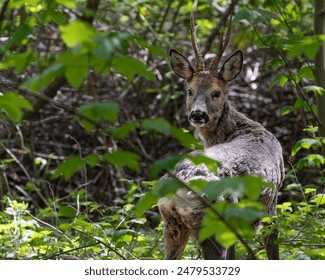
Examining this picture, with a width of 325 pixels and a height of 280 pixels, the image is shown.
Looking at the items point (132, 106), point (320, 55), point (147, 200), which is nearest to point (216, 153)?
point (320, 55)

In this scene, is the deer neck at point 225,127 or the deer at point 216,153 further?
the deer neck at point 225,127

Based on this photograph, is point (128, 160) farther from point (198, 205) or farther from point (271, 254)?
point (271, 254)

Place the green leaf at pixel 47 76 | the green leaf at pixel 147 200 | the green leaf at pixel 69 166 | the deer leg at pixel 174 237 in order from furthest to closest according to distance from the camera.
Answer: the deer leg at pixel 174 237
the green leaf at pixel 147 200
the green leaf at pixel 69 166
the green leaf at pixel 47 76

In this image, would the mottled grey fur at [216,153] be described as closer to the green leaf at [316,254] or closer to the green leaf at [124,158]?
the green leaf at [316,254]

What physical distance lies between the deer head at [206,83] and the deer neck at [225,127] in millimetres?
45

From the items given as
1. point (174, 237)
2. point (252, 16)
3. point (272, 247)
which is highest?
point (252, 16)

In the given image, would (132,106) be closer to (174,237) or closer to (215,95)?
(215,95)

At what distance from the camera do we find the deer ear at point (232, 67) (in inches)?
214

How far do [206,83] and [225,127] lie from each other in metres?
0.39

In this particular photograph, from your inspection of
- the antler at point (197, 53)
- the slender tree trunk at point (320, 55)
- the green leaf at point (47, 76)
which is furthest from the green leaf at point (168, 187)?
the slender tree trunk at point (320, 55)

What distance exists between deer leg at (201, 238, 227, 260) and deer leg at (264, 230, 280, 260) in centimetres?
88

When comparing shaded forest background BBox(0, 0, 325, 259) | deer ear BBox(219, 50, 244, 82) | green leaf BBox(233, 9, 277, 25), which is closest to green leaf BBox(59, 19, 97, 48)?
green leaf BBox(233, 9, 277, 25)

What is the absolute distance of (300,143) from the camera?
4.89 meters

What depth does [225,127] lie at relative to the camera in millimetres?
5289
